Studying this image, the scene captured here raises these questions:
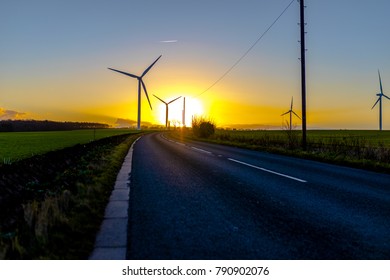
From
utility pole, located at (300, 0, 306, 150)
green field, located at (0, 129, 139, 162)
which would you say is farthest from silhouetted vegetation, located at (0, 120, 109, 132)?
utility pole, located at (300, 0, 306, 150)

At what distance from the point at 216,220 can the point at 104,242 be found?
5.73 ft

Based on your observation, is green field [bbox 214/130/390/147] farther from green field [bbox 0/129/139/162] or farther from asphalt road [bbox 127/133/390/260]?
green field [bbox 0/129/139/162]

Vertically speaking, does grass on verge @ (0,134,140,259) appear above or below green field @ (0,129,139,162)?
below

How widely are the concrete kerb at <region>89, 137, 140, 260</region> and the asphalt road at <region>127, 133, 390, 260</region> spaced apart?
0.11 m

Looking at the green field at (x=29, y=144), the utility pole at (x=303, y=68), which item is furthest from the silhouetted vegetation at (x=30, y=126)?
the utility pole at (x=303, y=68)

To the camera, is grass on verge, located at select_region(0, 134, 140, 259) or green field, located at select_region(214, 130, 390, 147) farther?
green field, located at select_region(214, 130, 390, 147)

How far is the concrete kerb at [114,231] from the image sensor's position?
364 cm

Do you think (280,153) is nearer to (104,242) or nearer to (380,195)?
(380,195)

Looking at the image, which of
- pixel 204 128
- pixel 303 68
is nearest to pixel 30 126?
pixel 204 128

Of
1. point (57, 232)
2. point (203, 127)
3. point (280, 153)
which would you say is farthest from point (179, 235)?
point (203, 127)

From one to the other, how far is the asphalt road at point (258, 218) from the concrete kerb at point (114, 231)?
11 cm

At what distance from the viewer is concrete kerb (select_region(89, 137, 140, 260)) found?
364 centimetres

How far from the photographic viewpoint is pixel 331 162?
1462 cm
